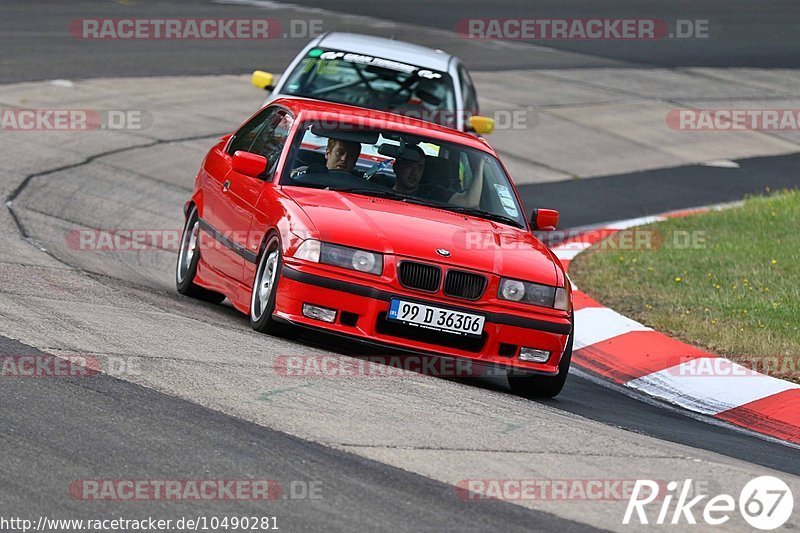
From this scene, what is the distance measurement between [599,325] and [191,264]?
9.94 ft

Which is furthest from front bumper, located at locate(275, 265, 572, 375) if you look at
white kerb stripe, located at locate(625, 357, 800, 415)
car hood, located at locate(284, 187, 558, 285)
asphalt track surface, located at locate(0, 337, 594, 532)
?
asphalt track surface, located at locate(0, 337, 594, 532)

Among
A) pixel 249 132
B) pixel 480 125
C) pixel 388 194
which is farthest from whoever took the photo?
pixel 480 125

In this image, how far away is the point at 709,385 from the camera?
8883 millimetres

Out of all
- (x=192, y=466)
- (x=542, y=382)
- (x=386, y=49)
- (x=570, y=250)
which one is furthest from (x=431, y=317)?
(x=386, y=49)

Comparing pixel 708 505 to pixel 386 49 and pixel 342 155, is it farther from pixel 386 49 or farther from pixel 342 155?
pixel 386 49

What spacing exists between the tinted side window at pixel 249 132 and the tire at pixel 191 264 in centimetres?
54

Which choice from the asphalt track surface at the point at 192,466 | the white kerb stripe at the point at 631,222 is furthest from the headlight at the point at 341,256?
the white kerb stripe at the point at 631,222

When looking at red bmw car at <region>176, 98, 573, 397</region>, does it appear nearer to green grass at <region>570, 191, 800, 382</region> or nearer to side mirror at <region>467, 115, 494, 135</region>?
green grass at <region>570, 191, 800, 382</region>

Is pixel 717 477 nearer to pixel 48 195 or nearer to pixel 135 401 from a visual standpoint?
pixel 135 401

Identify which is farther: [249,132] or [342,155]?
[249,132]

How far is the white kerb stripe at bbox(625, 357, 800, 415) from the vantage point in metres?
8.62

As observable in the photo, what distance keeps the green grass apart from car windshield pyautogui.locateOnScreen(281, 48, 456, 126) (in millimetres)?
2161

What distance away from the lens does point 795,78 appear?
89.7 feet

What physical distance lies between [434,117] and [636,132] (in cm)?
831
